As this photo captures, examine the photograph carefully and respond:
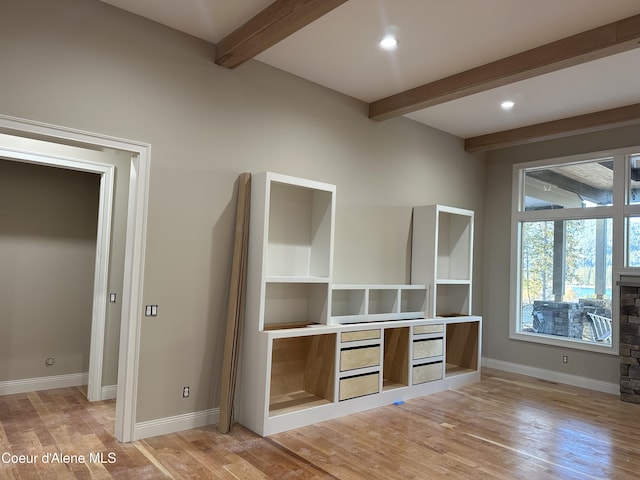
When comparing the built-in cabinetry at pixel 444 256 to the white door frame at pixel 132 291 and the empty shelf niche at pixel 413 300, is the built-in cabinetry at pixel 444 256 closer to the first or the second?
the empty shelf niche at pixel 413 300

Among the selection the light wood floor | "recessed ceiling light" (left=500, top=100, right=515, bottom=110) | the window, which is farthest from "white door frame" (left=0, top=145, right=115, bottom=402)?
the window

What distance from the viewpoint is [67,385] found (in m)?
4.95

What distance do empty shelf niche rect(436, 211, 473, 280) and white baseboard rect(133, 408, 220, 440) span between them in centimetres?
343

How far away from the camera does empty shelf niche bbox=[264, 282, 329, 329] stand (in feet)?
14.0

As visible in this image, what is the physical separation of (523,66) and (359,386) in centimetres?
317

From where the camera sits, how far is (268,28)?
3342 mm

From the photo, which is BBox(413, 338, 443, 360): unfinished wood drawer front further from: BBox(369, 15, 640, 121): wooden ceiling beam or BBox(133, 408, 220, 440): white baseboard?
BBox(369, 15, 640, 121): wooden ceiling beam

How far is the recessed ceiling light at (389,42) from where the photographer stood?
3.69 metres

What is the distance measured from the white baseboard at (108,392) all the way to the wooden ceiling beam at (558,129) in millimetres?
5327

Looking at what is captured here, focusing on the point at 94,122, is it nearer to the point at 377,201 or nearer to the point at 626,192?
the point at 377,201

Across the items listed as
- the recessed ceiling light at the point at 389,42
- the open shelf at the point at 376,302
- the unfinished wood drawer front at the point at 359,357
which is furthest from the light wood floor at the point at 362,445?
the recessed ceiling light at the point at 389,42

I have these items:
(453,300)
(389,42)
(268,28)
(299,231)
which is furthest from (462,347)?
(268,28)

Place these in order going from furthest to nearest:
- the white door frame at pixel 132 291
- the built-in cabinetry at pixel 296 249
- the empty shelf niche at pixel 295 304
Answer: the empty shelf niche at pixel 295 304 < the built-in cabinetry at pixel 296 249 < the white door frame at pixel 132 291

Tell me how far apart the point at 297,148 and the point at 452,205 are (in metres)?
2.72
